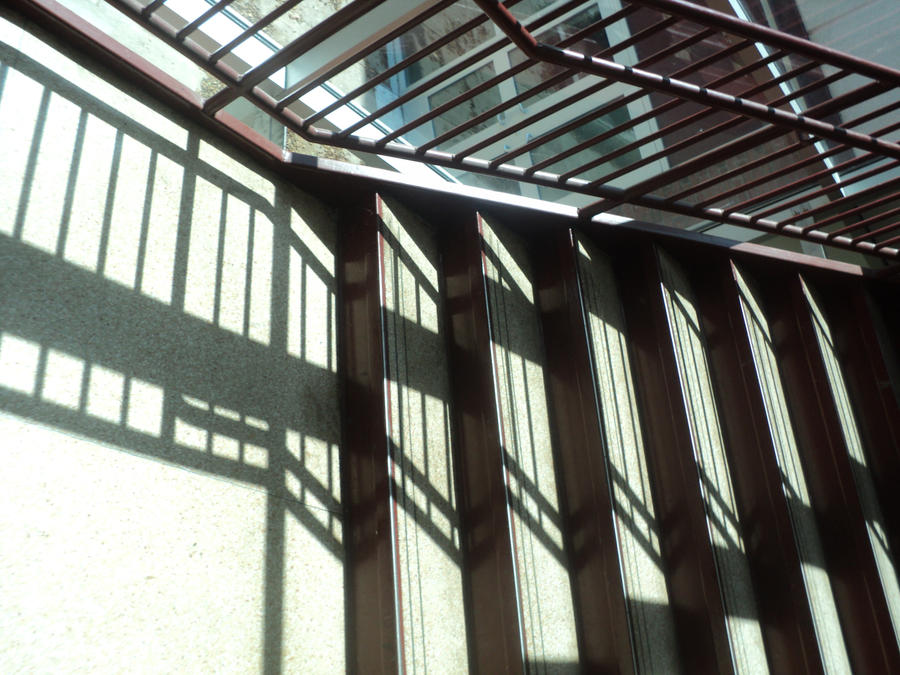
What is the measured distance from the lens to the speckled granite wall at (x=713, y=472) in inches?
175

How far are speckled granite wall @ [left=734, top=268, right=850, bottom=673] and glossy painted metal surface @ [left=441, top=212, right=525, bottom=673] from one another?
6.24 feet

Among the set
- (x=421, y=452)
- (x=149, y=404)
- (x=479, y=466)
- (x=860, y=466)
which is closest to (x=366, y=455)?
(x=421, y=452)

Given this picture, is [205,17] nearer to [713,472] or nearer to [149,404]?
[149,404]

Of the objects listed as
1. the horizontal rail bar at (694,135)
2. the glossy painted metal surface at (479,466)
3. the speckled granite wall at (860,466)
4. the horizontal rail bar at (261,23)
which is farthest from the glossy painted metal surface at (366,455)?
the speckled granite wall at (860,466)

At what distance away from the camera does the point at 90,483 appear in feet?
9.39

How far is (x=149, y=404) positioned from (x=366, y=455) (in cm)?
111

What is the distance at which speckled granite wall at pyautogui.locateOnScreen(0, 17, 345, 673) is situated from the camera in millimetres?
2729

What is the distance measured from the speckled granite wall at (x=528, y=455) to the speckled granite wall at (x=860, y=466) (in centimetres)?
214

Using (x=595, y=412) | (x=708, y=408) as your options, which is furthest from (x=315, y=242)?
(x=708, y=408)

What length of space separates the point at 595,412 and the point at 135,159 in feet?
8.72

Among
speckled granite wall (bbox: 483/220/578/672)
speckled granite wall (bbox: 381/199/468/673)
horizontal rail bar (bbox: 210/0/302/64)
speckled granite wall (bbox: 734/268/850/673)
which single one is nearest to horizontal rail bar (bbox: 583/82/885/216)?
speckled granite wall (bbox: 483/220/578/672)

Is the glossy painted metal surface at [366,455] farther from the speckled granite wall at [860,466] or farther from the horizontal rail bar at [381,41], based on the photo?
the speckled granite wall at [860,466]

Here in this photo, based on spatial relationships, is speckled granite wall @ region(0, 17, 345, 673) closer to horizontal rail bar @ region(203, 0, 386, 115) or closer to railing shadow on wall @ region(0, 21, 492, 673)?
railing shadow on wall @ region(0, 21, 492, 673)

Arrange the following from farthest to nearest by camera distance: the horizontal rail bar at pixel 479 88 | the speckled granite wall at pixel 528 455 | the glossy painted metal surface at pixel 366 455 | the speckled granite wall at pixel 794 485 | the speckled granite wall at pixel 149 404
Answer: the speckled granite wall at pixel 794 485
the speckled granite wall at pixel 528 455
the glossy painted metal surface at pixel 366 455
the horizontal rail bar at pixel 479 88
the speckled granite wall at pixel 149 404
